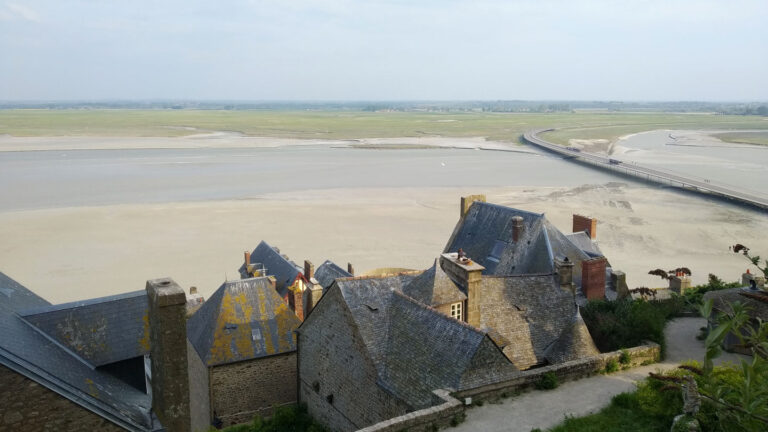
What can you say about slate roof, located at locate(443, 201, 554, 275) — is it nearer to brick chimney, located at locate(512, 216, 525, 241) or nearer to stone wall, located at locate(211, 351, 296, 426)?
brick chimney, located at locate(512, 216, 525, 241)

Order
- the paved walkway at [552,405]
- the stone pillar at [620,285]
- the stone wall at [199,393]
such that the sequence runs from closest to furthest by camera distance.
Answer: the paved walkway at [552,405]
the stone wall at [199,393]
the stone pillar at [620,285]

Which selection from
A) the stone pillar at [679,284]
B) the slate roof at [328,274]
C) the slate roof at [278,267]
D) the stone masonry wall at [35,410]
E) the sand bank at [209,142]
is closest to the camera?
the stone masonry wall at [35,410]

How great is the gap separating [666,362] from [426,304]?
6.57m

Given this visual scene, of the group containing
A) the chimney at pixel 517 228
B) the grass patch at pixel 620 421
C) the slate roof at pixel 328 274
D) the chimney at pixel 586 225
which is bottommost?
the slate roof at pixel 328 274

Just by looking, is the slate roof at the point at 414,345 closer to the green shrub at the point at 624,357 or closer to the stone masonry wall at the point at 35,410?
the green shrub at the point at 624,357

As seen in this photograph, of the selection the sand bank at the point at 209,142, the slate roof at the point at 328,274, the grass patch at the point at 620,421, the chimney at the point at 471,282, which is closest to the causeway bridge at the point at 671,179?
the sand bank at the point at 209,142

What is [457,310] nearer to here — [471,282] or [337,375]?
[471,282]

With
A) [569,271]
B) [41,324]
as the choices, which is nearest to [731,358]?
[569,271]

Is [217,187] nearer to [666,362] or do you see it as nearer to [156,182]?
[156,182]

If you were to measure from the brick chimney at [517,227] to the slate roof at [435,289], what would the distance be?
7.53 meters

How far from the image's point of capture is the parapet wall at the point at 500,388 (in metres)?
11.2

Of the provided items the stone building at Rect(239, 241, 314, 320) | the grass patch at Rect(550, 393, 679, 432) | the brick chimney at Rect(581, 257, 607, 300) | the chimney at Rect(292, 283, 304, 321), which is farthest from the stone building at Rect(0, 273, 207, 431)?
the brick chimney at Rect(581, 257, 607, 300)

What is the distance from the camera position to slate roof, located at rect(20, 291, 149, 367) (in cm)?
1141

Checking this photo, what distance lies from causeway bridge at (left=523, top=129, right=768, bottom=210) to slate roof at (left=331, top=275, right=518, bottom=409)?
56111 mm
